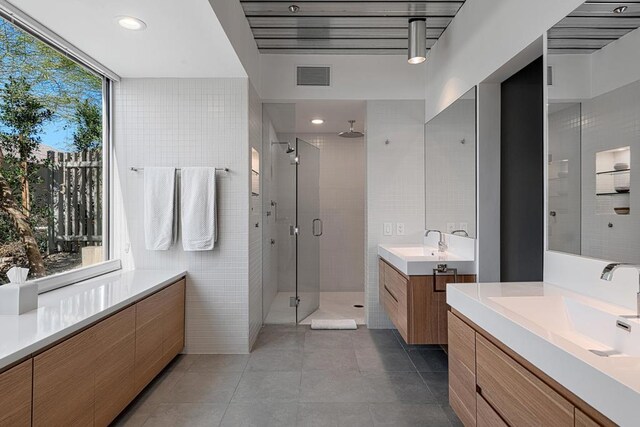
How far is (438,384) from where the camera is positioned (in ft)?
8.30

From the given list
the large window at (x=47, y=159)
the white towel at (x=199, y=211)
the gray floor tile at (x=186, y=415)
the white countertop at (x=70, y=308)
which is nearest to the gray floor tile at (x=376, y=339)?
the gray floor tile at (x=186, y=415)

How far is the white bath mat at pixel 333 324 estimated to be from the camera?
368 cm

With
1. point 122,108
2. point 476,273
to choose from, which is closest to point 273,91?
point 122,108

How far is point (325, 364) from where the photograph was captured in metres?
2.84

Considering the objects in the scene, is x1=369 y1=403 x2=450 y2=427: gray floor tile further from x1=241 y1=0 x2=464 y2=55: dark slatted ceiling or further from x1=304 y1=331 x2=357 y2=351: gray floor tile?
x1=241 y1=0 x2=464 y2=55: dark slatted ceiling

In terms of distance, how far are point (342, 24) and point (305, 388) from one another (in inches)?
109

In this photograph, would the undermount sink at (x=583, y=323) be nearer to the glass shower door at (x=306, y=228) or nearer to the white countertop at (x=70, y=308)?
the white countertop at (x=70, y=308)

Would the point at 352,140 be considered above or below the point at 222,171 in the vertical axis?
above

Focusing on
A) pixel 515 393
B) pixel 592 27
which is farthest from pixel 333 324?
pixel 592 27

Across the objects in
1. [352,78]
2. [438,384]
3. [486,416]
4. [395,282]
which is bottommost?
[438,384]

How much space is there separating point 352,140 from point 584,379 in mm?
4628

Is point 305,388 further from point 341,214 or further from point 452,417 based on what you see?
point 341,214

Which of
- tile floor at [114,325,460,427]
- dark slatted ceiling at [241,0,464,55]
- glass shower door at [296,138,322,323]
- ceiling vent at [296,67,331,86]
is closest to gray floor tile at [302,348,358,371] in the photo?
tile floor at [114,325,460,427]

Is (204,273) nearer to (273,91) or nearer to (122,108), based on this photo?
(122,108)
